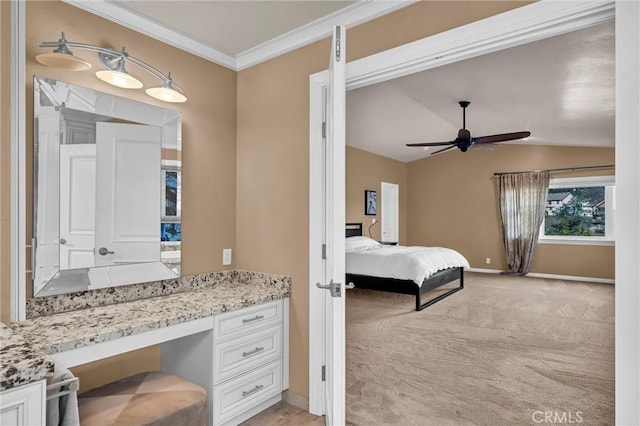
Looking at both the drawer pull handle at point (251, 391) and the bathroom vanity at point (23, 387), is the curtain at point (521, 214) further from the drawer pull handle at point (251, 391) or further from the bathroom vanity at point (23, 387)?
the bathroom vanity at point (23, 387)

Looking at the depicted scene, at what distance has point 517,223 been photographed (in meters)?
7.66

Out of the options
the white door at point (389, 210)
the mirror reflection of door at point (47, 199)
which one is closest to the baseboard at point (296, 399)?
the mirror reflection of door at point (47, 199)

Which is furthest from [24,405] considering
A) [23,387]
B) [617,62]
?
[617,62]

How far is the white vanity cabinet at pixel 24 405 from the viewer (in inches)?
39.4

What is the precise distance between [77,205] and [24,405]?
1183 millimetres

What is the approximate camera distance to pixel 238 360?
2.17m

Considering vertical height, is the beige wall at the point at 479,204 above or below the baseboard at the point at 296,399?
above

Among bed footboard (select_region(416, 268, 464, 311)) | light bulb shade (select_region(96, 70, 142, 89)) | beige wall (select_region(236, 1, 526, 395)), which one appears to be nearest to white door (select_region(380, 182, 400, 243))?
bed footboard (select_region(416, 268, 464, 311))

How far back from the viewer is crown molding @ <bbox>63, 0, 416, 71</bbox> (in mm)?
2061

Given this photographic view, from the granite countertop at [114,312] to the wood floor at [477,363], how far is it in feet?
2.60

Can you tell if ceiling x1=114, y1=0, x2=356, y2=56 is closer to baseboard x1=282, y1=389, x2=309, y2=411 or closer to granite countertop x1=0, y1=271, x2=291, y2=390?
granite countertop x1=0, y1=271, x2=291, y2=390

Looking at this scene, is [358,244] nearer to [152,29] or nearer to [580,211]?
[152,29]

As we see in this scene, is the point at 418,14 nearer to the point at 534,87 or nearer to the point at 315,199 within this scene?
the point at 315,199

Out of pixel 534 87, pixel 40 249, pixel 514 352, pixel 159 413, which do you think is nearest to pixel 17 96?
pixel 40 249
